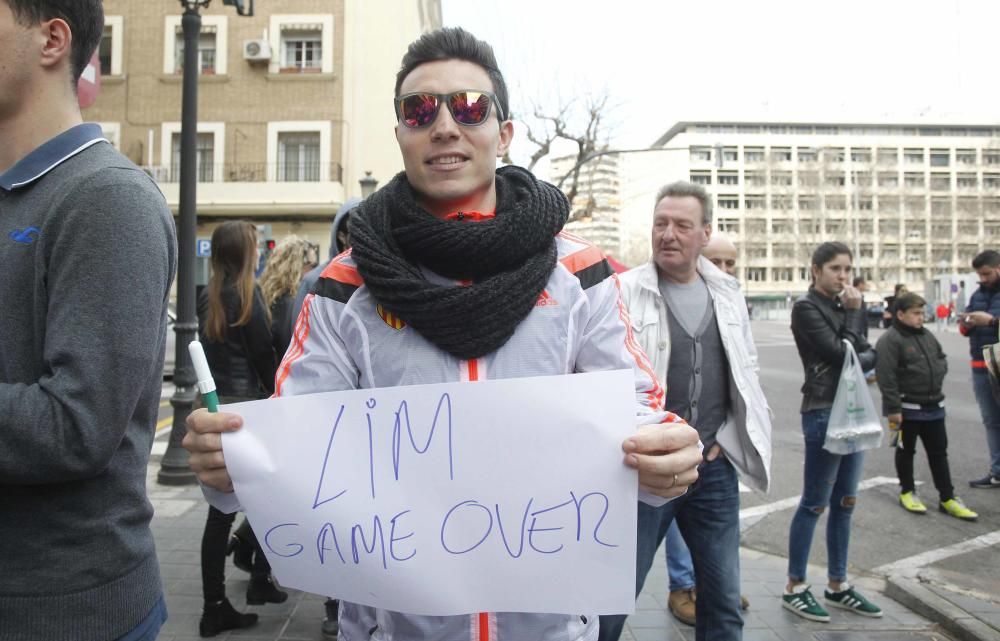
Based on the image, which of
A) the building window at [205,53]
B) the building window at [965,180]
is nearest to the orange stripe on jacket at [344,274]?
the building window at [205,53]

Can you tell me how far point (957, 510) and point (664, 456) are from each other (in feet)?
18.2

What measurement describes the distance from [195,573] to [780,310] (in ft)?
253

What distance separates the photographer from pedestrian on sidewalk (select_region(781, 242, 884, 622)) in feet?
13.0

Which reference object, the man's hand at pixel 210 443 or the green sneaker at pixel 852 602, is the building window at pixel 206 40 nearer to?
the green sneaker at pixel 852 602

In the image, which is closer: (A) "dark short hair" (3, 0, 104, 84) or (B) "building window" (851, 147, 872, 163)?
(A) "dark short hair" (3, 0, 104, 84)

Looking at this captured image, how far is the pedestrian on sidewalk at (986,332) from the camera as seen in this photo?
6457 millimetres

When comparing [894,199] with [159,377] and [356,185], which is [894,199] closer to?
[356,185]

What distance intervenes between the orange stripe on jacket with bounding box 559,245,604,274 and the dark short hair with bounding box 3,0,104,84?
1095 millimetres

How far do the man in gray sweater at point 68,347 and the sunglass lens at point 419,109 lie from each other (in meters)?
0.56

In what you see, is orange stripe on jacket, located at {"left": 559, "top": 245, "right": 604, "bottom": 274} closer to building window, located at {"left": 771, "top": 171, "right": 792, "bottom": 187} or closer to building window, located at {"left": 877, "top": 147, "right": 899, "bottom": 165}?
building window, located at {"left": 877, "top": 147, "right": 899, "bottom": 165}

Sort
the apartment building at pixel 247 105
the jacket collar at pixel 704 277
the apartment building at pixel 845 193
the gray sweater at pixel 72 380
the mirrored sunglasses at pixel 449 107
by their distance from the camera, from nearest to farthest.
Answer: the gray sweater at pixel 72 380, the mirrored sunglasses at pixel 449 107, the jacket collar at pixel 704 277, the apartment building at pixel 247 105, the apartment building at pixel 845 193

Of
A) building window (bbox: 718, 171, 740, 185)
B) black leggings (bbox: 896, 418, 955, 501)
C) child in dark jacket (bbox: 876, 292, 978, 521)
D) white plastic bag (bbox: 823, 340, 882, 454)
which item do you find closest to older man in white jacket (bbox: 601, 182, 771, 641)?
white plastic bag (bbox: 823, 340, 882, 454)

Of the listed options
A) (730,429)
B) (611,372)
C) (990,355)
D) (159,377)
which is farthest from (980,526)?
(159,377)

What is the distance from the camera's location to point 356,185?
2372 cm
